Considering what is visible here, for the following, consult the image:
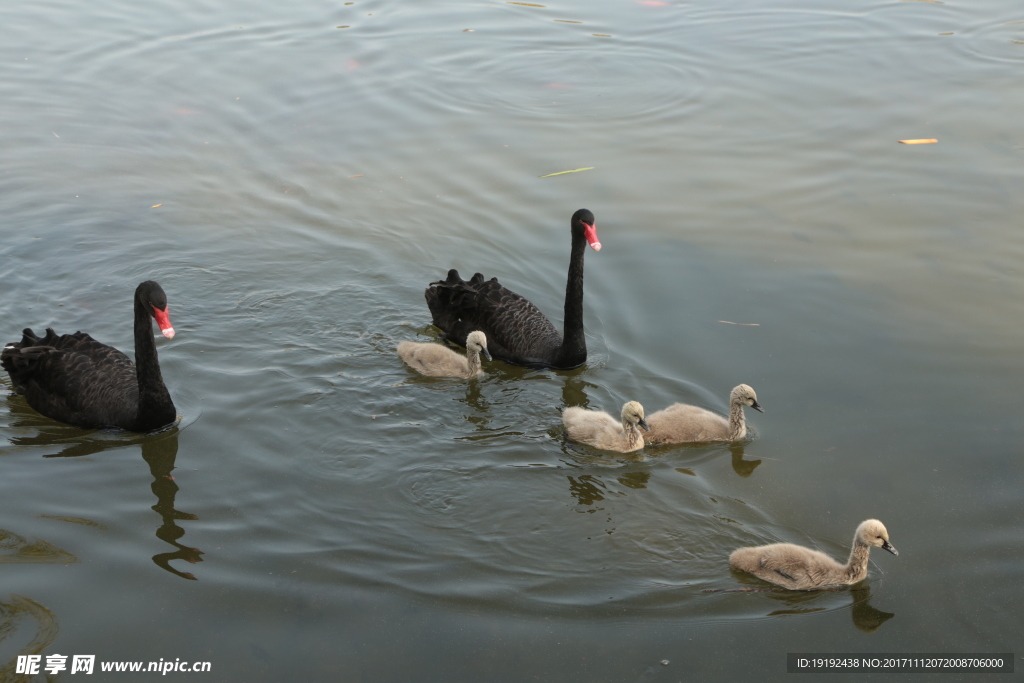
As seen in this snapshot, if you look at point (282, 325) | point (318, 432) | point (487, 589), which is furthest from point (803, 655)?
point (282, 325)

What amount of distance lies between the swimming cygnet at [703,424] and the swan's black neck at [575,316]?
1152 millimetres

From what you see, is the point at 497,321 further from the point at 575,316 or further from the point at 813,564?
the point at 813,564

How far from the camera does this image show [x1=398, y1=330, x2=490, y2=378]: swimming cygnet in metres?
6.92

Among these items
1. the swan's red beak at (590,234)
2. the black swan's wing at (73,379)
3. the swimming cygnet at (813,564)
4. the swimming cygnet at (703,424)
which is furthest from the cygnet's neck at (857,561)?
the black swan's wing at (73,379)

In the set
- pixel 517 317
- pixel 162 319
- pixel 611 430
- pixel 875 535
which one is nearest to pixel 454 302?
pixel 517 317

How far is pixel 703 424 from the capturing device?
5984mm

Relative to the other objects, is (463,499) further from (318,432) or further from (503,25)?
(503,25)

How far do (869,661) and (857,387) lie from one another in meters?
2.56

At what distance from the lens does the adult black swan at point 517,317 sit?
707 cm

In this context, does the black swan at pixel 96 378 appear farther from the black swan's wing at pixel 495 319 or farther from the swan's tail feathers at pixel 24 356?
the black swan's wing at pixel 495 319

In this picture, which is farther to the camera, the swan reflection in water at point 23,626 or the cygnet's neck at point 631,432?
the cygnet's neck at point 631,432

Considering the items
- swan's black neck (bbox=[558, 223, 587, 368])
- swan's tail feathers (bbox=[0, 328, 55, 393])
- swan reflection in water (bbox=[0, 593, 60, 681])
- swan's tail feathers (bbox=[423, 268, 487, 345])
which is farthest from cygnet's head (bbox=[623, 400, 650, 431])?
swan's tail feathers (bbox=[0, 328, 55, 393])

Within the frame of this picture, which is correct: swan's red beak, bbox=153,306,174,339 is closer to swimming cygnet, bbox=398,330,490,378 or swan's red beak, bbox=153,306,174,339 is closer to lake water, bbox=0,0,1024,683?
lake water, bbox=0,0,1024,683

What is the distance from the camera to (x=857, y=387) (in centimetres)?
661
